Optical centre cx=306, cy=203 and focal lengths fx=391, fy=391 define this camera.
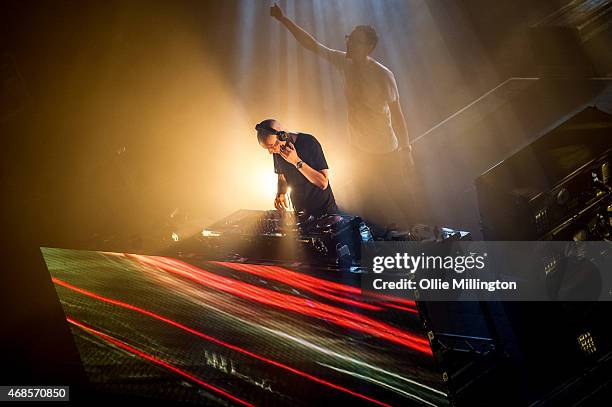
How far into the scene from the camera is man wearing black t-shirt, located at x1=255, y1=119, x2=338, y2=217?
3.56m

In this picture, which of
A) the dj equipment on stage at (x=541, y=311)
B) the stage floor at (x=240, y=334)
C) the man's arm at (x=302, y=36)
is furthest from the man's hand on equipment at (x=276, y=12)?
the stage floor at (x=240, y=334)

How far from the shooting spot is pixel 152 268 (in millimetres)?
3244

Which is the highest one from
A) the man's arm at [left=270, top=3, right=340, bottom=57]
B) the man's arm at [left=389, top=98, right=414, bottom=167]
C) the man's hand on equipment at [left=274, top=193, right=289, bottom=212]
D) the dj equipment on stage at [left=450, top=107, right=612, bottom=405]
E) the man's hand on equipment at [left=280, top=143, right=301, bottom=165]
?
the man's arm at [left=270, top=3, right=340, bottom=57]

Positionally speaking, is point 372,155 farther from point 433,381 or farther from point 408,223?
point 433,381

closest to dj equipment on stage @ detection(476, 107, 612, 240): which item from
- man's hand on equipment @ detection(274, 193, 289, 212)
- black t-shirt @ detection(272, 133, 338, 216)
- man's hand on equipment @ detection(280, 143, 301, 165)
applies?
black t-shirt @ detection(272, 133, 338, 216)

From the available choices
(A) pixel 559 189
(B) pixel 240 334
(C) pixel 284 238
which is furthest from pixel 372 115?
(B) pixel 240 334

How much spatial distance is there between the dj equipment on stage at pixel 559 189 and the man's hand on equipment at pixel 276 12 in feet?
9.79

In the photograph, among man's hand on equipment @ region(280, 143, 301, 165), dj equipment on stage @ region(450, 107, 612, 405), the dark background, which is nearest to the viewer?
dj equipment on stage @ region(450, 107, 612, 405)

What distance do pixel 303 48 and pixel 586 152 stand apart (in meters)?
3.15

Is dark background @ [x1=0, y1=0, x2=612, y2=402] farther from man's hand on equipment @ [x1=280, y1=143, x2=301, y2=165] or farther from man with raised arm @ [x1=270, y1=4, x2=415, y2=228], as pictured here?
man's hand on equipment @ [x1=280, y1=143, x2=301, y2=165]

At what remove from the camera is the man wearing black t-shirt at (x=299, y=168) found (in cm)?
356

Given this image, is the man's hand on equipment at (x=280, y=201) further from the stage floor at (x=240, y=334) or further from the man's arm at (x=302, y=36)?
the man's arm at (x=302, y=36)

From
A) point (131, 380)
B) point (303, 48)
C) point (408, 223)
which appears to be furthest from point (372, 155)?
point (131, 380)

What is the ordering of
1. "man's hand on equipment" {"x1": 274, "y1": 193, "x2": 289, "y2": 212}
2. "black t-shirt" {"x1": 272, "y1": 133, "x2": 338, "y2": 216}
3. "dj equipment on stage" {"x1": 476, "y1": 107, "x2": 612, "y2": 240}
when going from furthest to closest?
"man's hand on equipment" {"x1": 274, "y1": 193, "x2": 289, "y2": 212}
"black t-shirt" {"x1": 272, "y1": 133, "x2": 338, "y2": 216}
"dj equipment on stage" {"x1": 476, "y1": 107, "x2": 612, "y2": 240}
